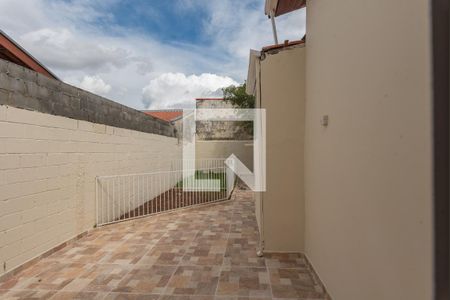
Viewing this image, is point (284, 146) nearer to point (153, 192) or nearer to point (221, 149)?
point (153, 192)

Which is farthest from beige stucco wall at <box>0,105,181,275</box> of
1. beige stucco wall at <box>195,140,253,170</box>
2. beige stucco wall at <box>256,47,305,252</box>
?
beige stucco wall at <box>195,140,253,170</box>

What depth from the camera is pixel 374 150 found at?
1.63 metres

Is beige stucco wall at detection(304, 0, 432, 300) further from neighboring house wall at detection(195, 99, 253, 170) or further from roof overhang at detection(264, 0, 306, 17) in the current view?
neighboring house wall at detection(195, 99, 253, 170)

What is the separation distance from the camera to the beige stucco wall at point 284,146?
11.7 feet

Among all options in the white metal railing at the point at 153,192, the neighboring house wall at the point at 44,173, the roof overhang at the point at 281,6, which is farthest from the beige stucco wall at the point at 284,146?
the white metal railing at the point at 153,192

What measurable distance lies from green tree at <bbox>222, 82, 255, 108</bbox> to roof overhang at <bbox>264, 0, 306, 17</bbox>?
797 cm

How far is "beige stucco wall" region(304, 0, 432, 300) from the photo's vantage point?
1197mm

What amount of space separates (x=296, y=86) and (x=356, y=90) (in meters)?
1.71

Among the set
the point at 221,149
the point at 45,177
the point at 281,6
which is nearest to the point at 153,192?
the point at 45,177

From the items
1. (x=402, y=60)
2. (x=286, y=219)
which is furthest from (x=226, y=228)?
(x=402, y=60)

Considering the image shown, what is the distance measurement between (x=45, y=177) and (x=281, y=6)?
4.37m

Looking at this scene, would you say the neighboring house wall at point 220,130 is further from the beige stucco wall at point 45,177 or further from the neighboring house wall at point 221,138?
the beige stucco wall at point 45,177

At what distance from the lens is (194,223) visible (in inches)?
209

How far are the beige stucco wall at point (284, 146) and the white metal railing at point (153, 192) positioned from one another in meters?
3.19
